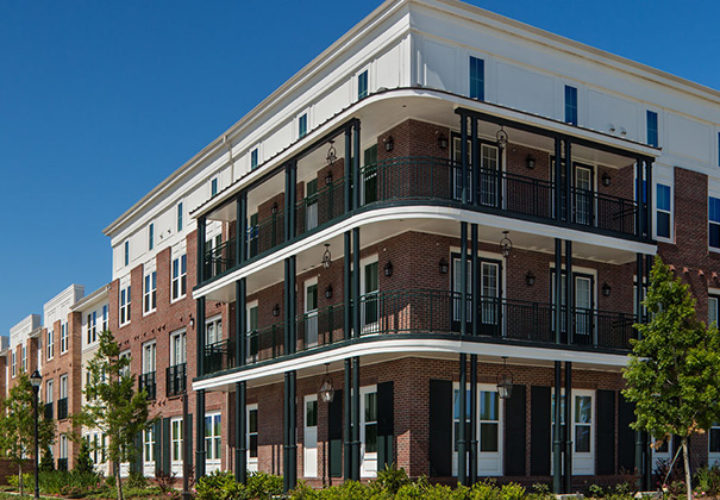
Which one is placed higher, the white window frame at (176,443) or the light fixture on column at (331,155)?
the light fixture on column at (331,155)

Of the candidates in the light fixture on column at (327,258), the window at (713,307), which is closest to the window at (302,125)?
the light fixture on column at (327,258)

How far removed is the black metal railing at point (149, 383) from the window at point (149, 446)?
1.60 m

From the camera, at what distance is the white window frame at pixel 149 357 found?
41844 mm

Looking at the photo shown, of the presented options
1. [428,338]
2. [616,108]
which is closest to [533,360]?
[428,338]

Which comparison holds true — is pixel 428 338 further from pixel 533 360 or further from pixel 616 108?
pixel 616 108

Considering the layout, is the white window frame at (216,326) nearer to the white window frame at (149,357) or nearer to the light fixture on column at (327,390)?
the white window frame at (149,357)

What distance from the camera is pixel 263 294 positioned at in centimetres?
3300

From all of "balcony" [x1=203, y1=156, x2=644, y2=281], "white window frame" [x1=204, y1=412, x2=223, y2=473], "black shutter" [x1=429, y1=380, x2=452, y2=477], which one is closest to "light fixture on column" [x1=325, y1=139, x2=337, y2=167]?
"balcony" [x1=203, y1=156, x2=644, y2=281]

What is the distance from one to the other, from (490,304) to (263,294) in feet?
33.4

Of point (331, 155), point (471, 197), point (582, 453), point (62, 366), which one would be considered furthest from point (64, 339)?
point (471, 197)

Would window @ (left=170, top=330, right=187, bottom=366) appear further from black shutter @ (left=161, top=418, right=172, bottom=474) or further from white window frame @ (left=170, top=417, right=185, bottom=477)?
black shutter @ (left=161, top=418, right=172, bottom=474)

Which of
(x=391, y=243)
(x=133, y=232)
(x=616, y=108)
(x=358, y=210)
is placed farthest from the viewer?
(x=133, y=232)

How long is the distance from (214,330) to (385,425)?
1335 centimetres

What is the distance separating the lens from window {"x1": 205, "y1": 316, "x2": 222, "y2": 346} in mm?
35719
